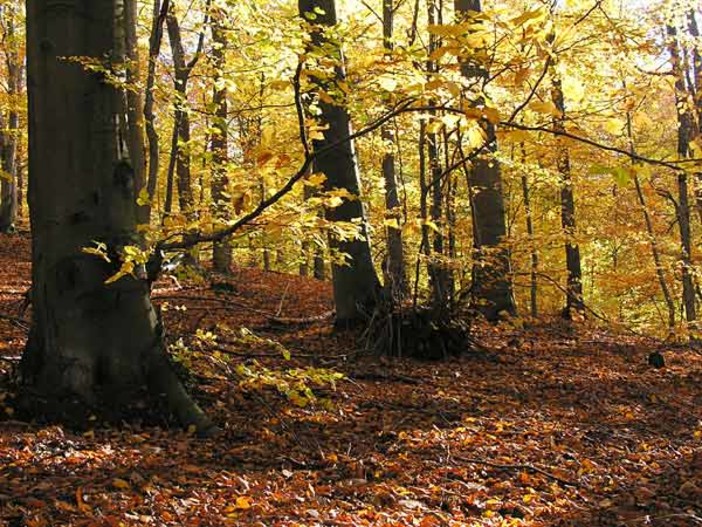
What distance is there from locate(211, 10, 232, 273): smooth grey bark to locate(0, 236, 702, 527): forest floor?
0.93m

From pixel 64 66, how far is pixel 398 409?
3593 millimetres

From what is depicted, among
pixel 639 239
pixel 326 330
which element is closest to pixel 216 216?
pixel 326 330

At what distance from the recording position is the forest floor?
309cm

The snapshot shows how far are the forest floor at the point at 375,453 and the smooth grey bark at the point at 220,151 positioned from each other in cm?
93

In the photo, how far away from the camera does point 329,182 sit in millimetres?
7617

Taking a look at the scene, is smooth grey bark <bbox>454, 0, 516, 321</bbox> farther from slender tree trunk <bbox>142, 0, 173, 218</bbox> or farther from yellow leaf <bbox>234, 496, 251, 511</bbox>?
yellow leaf <bbox>234, 496, 251, 511</bbox>

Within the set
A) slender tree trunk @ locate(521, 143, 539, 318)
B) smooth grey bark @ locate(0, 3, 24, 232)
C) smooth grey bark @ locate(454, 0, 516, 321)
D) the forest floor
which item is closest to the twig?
the forest floor

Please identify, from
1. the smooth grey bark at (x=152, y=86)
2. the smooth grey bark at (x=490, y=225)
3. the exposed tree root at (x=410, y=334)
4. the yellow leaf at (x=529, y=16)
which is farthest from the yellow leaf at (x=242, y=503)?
the smooth grey bark at (x=490, y=225)

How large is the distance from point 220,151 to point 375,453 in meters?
3.55

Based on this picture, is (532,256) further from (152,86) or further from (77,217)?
(77,217)

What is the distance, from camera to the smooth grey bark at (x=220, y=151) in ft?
13.4

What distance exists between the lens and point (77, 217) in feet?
12.6

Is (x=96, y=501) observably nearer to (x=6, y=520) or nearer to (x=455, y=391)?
(x=6, y=520)

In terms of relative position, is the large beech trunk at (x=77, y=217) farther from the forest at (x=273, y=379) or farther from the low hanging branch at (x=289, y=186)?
the low hanging branch at (x=289, y=186)
